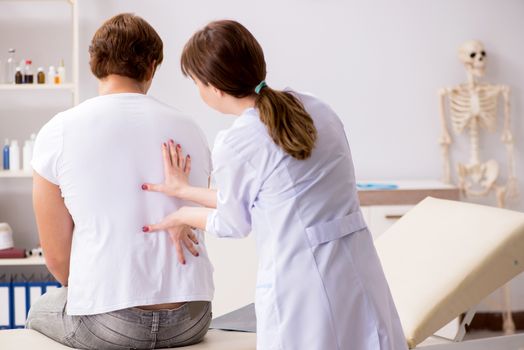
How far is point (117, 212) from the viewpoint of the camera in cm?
168

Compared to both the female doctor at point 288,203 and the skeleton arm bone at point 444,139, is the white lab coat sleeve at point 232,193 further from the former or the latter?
the skeleton arm bone at point 444,139

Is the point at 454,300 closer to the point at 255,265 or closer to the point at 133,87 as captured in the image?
the point at 133,87

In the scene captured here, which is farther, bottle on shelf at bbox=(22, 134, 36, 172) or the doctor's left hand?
bottle on shelf at bbox=(22, 134, 36, 172)

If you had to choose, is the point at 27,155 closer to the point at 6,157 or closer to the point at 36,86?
the point at 6,157

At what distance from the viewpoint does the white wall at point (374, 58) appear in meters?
3.94

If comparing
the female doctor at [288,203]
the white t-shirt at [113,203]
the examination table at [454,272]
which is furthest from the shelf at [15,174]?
the female doctor at [288,203]

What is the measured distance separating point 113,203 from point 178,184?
0.14m

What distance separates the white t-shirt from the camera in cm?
167

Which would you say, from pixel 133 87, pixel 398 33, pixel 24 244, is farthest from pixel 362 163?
pixel 133 87

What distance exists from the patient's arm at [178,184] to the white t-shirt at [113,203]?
20mm

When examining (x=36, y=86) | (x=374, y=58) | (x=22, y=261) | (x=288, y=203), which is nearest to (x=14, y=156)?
(x=36, y=86)

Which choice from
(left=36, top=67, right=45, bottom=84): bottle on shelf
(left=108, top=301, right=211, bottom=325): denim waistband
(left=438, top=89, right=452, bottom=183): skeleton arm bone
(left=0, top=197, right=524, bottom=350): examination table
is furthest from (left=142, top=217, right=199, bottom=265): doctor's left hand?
(left=438, top=89, right=452, bottom=183): skeleton arm bone

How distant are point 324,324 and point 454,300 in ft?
1.86

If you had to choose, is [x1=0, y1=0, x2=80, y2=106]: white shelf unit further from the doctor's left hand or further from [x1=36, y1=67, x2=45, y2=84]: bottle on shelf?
the doctor's left hand
